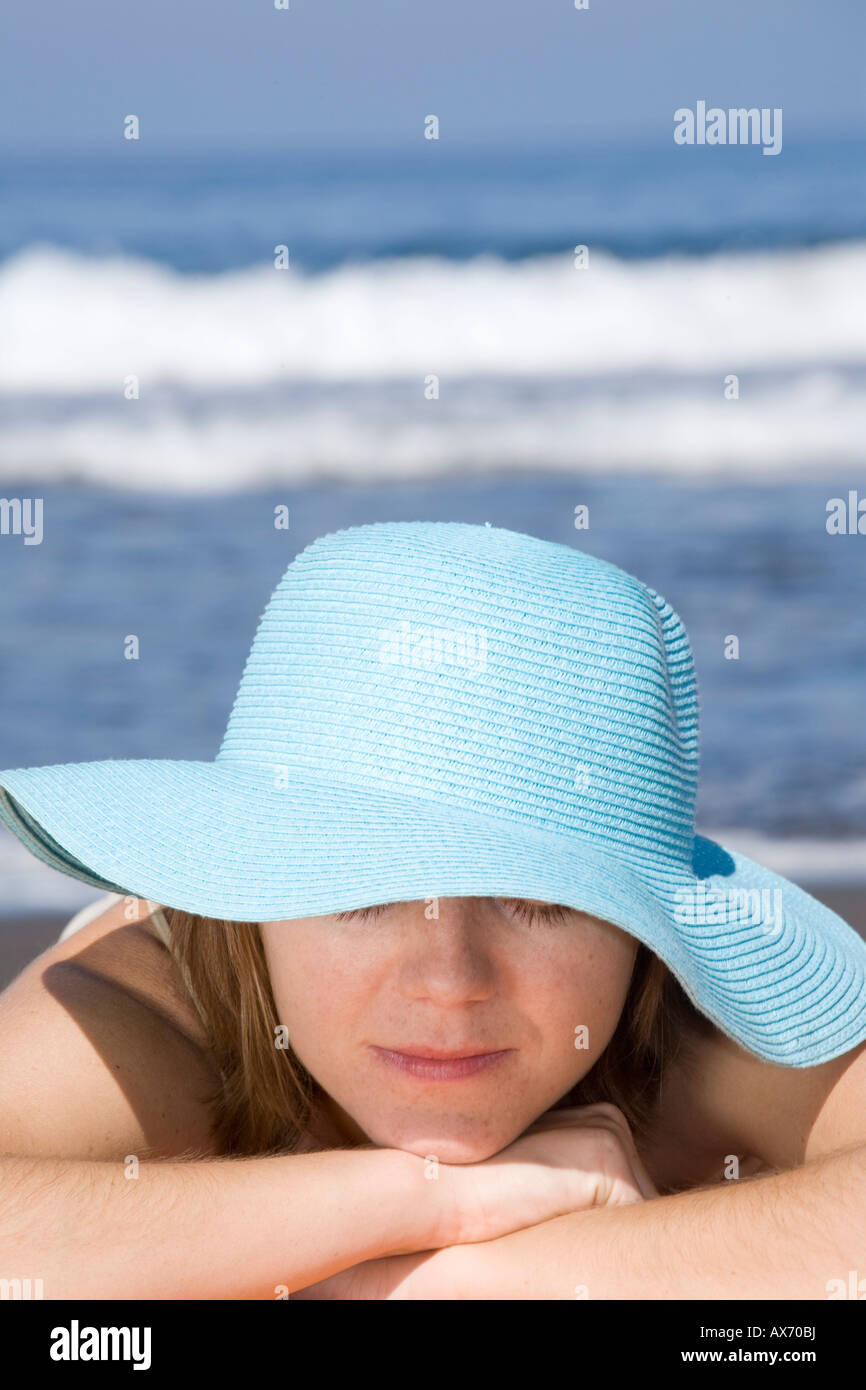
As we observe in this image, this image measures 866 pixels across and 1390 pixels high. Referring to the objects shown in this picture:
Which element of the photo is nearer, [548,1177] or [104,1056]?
[548,1177]

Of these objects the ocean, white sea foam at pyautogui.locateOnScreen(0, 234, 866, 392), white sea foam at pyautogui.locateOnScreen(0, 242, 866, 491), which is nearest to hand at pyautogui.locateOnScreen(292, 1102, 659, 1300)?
the ocean

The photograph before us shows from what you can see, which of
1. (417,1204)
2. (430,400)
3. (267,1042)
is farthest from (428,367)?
(417,1204)

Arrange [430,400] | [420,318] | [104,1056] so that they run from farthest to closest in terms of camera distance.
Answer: [420,318], [430,400], [104,1056]

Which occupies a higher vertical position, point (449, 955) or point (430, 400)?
point (430, 400)

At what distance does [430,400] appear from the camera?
721cm

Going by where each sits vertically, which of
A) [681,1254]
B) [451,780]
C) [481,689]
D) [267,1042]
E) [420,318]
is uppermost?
[420,318]

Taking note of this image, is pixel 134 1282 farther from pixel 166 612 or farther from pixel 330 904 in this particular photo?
pixel 166 612

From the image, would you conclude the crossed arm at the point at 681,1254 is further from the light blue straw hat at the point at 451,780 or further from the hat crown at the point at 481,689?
the hat crown at the point at 481,689

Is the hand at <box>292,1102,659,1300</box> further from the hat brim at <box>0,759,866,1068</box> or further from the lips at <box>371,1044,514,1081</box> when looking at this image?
the hat brim at <box>0,759,866,1068</box>

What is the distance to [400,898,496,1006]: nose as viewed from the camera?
162 centimetres

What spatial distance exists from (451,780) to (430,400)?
228 inches

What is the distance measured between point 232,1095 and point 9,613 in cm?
389

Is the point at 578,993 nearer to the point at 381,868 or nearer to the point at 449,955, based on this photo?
the point at 449,955

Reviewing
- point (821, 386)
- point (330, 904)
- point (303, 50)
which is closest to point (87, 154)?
point (303, 50)
